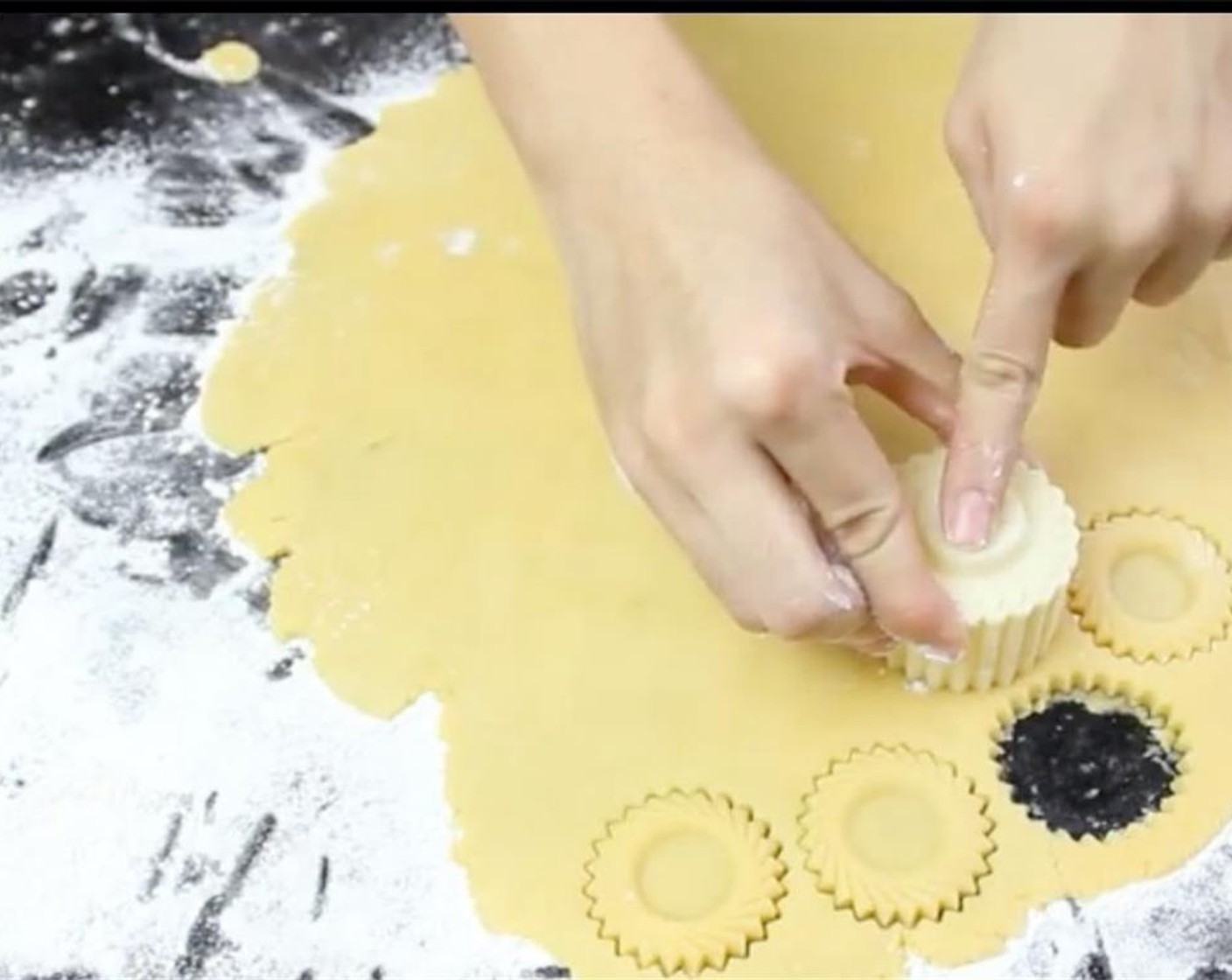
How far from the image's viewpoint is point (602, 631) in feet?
3.71

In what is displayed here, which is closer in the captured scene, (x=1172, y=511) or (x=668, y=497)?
(x=668, y=497)

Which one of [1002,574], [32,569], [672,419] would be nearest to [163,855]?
[32,569]

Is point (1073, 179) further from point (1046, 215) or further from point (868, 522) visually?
point (868, 522)

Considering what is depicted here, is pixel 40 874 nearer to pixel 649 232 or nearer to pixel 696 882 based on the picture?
pixel 696 882

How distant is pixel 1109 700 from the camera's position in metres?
1.09

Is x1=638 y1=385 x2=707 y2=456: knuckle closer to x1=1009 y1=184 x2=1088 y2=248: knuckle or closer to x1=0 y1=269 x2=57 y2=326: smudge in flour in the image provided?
x1=1009 y1=184 x2=1088 y2=248: knuckle

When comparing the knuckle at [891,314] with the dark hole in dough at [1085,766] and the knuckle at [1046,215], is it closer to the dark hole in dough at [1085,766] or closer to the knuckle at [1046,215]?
the knuckle at [1046,215]

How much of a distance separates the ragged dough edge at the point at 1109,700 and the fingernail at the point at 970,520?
0.12 m

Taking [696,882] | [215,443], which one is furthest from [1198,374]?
[215,443]

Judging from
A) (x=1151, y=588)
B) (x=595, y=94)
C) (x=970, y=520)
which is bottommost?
(x=1151, y=588)

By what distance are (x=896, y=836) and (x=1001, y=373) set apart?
268 mm

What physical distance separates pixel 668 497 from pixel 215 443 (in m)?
0.40

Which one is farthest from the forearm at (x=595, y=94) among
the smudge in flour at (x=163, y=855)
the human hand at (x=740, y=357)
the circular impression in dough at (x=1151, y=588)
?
the smudge in flour at (x=163, y=855)

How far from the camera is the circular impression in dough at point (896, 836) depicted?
1.01m
